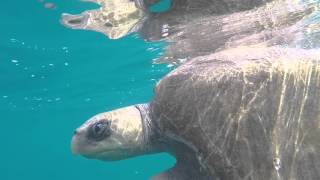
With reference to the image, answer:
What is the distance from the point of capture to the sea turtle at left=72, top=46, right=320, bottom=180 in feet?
12.5

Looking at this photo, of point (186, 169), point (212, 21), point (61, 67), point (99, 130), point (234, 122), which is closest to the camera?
point (234, 122)

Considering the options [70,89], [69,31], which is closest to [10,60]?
[69,31]

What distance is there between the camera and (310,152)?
3.74m

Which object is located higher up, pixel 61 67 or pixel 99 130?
pixel 99 130

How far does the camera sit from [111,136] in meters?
4.81

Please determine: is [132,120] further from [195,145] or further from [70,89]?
[70,89]

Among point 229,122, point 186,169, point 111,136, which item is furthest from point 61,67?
point 229,122

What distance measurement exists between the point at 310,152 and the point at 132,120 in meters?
2.26

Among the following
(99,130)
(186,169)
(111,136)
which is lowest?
(186,169)

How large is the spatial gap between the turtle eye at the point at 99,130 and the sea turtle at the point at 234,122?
1 centimetres

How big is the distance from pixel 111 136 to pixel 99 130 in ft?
0.58

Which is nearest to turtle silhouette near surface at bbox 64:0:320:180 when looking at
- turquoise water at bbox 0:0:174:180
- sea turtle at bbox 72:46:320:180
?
sea turtle at bbox 72:46:320:180

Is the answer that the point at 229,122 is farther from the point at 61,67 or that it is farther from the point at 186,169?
the point at 61,67

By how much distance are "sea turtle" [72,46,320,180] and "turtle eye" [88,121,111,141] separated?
1 centimetres
